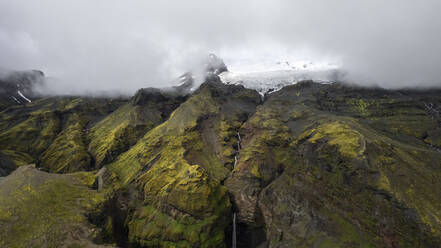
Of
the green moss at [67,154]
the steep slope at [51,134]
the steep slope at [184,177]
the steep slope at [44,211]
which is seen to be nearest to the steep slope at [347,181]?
the steep slope at [184,177]

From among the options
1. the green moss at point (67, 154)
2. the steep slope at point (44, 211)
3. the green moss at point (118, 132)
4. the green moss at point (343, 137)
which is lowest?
the green moss at point (67, 154)

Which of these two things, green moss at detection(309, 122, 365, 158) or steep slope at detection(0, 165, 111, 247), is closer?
steep slope at detection(0, 165, 111, 247)

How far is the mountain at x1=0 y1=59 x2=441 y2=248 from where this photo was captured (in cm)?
4219

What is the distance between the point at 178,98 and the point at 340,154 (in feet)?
434

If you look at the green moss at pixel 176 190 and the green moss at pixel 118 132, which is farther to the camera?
the green moss at pixel 118 132

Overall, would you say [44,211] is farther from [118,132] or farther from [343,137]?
[343,137]

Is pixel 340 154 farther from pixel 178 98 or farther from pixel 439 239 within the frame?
pixel 178 98

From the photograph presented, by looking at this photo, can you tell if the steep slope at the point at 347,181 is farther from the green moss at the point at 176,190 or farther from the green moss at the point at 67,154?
the green moss at the point at 67,154

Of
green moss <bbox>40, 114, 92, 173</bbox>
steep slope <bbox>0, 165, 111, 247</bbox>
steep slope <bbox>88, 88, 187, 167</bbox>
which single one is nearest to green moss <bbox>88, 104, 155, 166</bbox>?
steep slope <bbox>88, 88, 187, 167</bbox>

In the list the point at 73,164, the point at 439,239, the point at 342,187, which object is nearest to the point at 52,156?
the point at 73,164

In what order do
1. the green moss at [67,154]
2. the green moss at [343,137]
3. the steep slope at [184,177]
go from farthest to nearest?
1. the green moss at [67,154]
2. the steep slope at [184,177]
3. the green moss at [343,137]

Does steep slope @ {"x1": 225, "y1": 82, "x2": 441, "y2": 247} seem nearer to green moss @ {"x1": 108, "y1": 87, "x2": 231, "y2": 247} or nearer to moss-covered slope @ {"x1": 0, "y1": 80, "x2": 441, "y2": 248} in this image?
moss-covered slope @ {"x1": 0, "y1": 80, "x2": 441, "y2": 248}

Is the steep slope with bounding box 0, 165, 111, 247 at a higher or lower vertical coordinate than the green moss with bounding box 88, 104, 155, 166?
higher

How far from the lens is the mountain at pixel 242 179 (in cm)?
4219
